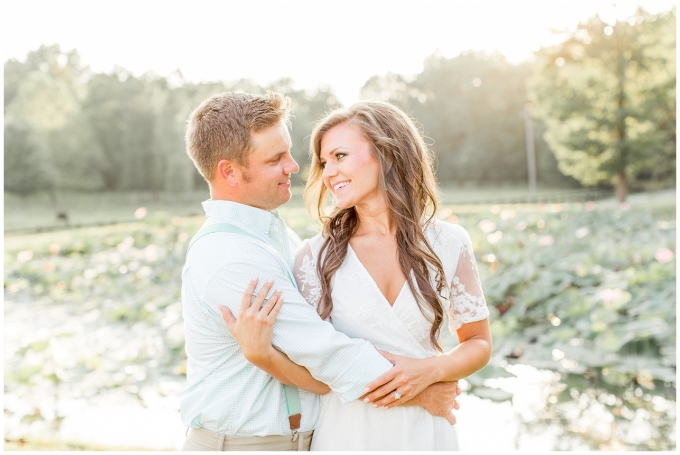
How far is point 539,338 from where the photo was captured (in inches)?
210

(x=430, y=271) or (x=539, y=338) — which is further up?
(x=430, y=271)

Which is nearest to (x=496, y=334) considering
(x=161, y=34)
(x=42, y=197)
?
(x=161, y=34)

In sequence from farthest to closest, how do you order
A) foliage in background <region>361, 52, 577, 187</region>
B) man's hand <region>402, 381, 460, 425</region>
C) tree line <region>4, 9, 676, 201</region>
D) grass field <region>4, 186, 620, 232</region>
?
foliage in background <region>361, 52, 577, 187</region>, grass field <region>4, 186, 620, 232</region>, tree line <region>4, 9, 676, 201</region>, man's hand <region>402, 381, 460, 425</region>

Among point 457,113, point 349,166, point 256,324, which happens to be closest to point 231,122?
point 349,166

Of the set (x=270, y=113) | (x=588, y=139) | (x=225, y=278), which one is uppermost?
(x=270, y=113)

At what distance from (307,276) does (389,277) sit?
288 mm

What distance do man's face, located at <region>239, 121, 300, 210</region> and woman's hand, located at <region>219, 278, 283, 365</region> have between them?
413mm

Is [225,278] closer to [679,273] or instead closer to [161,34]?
[679,273]

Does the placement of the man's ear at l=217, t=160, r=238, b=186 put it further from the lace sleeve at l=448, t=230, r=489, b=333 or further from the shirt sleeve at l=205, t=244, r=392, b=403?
the lace sleeve at l=448, t=230, r=489, b=333

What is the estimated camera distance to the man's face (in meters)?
2.18

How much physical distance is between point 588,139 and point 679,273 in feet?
62.6

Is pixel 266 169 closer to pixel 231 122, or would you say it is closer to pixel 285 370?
pixel 231 122

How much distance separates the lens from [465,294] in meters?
2.20

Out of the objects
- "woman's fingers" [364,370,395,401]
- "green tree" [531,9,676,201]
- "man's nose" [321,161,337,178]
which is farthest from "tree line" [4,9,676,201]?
"woman's fingers" [364,370,395,401]
